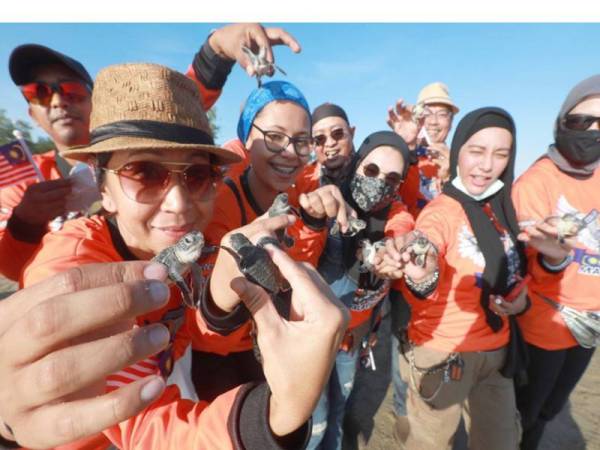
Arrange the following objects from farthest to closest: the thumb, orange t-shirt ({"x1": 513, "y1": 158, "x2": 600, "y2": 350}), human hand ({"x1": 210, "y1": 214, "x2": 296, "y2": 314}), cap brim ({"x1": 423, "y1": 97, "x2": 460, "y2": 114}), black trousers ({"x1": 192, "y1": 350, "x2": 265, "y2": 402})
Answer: cap brim ({"x1": 423, "y1": 97, "x2": 460, "y2": 114}) → orange t-shirt ({"x1": 513, "y1": 158, "x2": 600, "y2": 350}) → black trousers ({"x1": 192, "y1": 350, "x2": 265, "y2": 402}) → human hand ({"x1": 210, "y1": 214, "x2": 296, "y2": 314}) → the thumb

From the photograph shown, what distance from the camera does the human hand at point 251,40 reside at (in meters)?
2.28

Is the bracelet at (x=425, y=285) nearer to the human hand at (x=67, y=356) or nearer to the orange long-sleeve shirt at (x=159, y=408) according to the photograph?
the orange long-sleeve shirt at (x=159, y=408)

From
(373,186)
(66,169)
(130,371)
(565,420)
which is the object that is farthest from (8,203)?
(565,420)

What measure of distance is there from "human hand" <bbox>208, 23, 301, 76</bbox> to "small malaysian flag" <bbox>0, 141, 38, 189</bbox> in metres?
1.77

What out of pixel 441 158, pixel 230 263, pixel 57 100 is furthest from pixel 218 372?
pixel 441 158

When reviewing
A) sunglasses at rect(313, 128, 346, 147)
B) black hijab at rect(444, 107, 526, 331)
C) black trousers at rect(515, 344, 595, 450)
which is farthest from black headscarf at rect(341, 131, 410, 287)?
black trousers at rect(515, 344, 595, 450)

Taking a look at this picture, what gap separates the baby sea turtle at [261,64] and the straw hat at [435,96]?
494 cm

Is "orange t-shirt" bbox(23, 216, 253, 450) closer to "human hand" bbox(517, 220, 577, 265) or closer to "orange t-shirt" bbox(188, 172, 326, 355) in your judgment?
"orange t-shirt" bbox(188, 172, 326, 355)

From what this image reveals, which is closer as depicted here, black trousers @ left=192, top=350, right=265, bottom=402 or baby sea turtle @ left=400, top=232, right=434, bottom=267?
black trousers @ left=192, top=350, right=265, bottom=402

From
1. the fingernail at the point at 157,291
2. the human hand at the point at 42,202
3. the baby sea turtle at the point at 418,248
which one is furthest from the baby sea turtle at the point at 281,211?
the human hand at the point at 42,202

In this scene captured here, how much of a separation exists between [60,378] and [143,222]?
918mm

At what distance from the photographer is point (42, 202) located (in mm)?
1877

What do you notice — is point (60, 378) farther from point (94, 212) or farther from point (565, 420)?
point (565, 420)

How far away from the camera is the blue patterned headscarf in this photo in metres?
2.48
